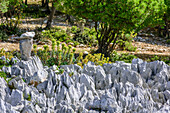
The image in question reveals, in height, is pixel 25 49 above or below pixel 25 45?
below

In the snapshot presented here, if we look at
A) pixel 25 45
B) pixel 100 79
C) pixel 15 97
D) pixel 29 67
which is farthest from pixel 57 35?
pixel 15 97

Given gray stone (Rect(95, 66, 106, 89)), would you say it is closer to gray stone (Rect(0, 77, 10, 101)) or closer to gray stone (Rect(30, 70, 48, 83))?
gray stone (Rect(30, 70, 48, 83))

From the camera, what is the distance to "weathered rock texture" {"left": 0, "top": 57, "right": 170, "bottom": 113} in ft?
9.97

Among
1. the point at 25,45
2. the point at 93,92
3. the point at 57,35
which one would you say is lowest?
the point at 57,35

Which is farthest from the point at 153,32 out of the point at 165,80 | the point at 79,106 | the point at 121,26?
the point at 79,106

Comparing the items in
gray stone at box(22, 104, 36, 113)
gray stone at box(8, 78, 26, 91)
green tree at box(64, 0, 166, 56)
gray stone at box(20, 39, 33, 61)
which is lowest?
gray stone at box(20, 39, 33, 61)

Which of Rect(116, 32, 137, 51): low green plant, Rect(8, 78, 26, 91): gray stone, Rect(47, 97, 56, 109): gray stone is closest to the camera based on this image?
Rect(47, 97, 56, 109): gray stone

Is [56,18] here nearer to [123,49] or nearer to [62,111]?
[123,49]

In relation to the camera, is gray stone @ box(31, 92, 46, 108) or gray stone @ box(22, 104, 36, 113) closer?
gray stone @ box(22, 104, 36, 113)

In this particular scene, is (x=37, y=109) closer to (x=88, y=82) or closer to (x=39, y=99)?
(x=39, y=99)

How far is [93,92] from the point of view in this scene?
365 cm

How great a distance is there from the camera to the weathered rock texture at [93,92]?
304 centimetres

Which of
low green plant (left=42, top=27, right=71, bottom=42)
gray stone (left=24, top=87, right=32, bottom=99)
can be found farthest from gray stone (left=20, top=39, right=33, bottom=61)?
low green plant (left=42, top=27, right=71, bottom=42)

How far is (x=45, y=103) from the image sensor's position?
3137mm
